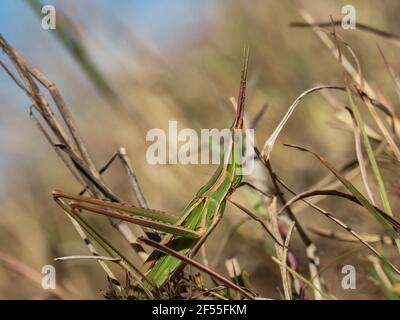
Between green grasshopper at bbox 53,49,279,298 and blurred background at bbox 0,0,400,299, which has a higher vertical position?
blurred background at bbox 0,0,400,299

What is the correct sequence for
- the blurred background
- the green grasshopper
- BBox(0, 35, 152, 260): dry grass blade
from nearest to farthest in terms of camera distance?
1. the green grasshopper
2. BBox(0, 35, 152, 260): dry grass blade
3. the blurred background

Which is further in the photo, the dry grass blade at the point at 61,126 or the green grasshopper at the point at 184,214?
the dry grass blade at the point at 61,126

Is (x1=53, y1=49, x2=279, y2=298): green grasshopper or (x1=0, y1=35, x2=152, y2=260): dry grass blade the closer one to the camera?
(x1=53, y1=49, x2=279, y2=298): green grasshopper

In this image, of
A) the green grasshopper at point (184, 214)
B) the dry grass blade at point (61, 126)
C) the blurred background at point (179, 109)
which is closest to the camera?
the green grasshopper at point (184, 214)

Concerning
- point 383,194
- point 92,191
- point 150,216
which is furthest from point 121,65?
point 383,194
